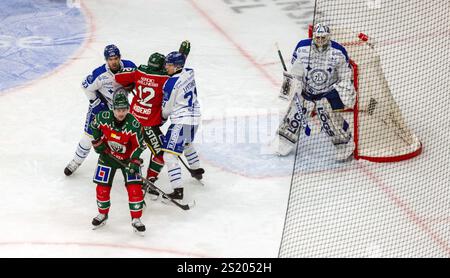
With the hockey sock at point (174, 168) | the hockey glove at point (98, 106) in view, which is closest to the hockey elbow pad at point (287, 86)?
the hockey sock at point (174, 168)

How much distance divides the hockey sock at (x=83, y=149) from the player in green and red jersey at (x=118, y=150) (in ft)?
2.54

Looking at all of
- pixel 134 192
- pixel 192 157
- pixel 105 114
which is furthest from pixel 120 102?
pixel 192 157

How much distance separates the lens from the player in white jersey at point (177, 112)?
752 cm

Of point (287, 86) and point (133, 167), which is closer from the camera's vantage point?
point (133, 167)

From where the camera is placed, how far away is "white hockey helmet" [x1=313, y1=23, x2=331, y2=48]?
317 inches

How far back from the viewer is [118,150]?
715cm

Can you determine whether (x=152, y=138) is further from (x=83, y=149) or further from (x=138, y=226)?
(x=138, y=226)

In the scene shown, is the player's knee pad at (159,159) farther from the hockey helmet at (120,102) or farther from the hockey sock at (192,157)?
the hockey helmet at (120,102)

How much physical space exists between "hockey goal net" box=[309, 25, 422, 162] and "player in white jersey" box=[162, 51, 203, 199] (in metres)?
1.38

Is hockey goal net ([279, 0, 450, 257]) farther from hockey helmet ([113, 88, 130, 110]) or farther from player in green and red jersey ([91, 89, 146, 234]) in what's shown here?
hockey helmet ([113, 88, 130, 110])

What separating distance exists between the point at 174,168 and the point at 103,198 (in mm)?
598

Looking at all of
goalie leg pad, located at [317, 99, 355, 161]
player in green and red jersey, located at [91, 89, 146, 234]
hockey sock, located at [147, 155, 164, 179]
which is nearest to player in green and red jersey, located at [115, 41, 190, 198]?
hockey sock, located at [147, 155, 164, 179]

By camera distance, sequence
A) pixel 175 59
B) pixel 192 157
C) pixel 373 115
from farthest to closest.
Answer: pixel 373 115 < pixel 192 157 < pixel 175 59
